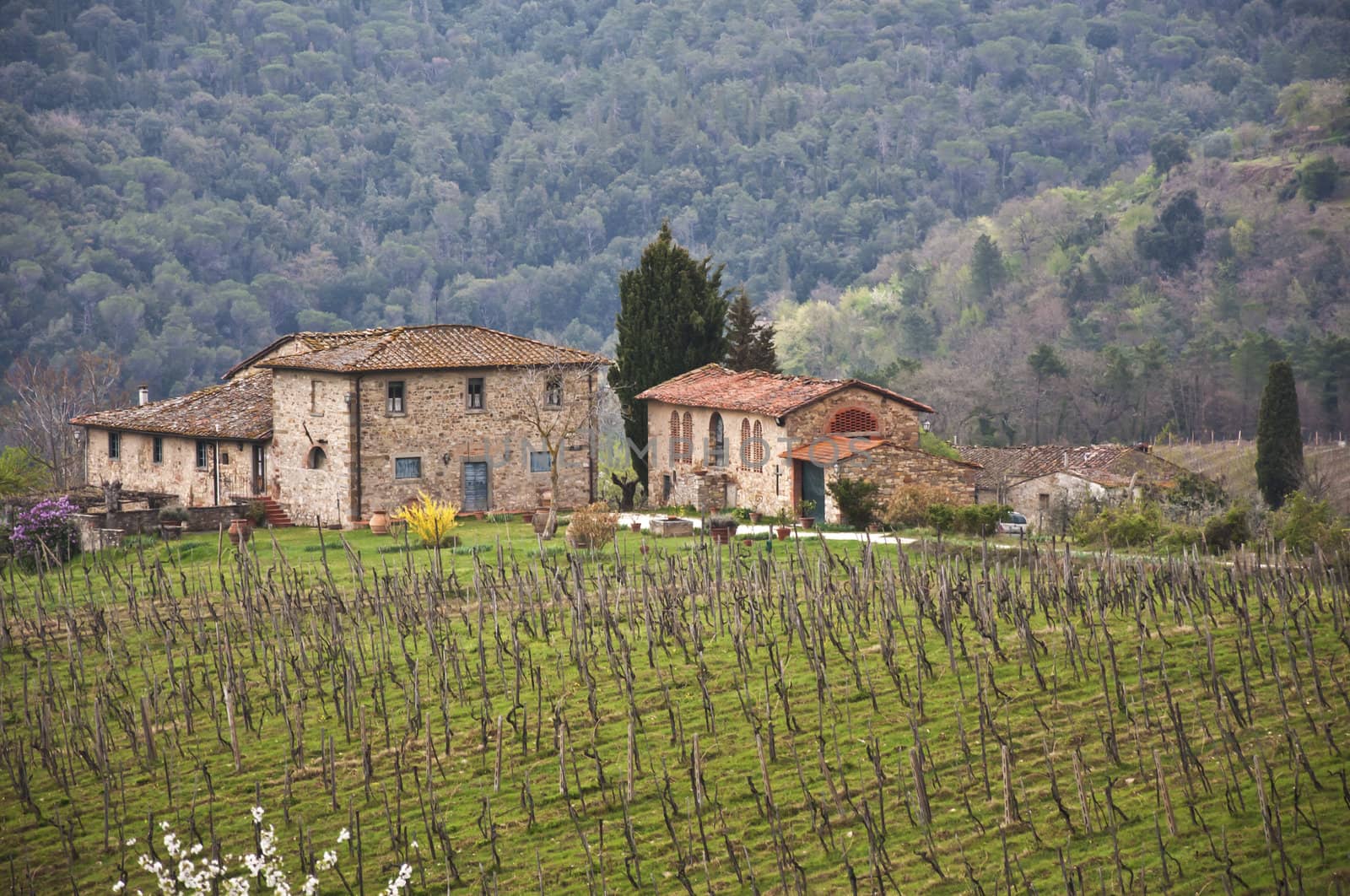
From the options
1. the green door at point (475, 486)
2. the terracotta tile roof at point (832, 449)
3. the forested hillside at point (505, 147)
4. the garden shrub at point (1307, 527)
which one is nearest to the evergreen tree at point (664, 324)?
the green door at point (475, 486)

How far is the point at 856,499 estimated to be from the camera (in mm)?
40562

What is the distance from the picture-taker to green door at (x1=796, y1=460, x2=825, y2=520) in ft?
139

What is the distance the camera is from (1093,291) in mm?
121125

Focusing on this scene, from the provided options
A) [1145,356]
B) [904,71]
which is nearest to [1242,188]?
[1145,356]

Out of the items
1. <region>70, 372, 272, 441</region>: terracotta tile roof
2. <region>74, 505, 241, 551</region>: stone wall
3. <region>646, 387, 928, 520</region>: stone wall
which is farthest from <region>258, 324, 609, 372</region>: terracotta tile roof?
<region>74, 505, 241, 551</region>: stone wall

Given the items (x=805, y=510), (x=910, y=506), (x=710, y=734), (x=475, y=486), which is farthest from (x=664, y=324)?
(x=710, y=734)

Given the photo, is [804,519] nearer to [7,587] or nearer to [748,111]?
[7,587]

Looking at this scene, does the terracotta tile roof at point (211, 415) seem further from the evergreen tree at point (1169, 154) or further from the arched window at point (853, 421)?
the evergreen tree at point (1169, 154)

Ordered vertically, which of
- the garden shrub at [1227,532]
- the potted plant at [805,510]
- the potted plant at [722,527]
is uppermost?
the potted plant at [805,510]

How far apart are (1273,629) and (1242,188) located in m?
110

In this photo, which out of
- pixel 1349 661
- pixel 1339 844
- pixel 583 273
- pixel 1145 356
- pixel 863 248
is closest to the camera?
pixel 1339 844

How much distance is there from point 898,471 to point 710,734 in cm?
2126

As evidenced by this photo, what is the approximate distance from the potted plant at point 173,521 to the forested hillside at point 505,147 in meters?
61.3

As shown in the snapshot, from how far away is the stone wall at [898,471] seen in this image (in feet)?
136
